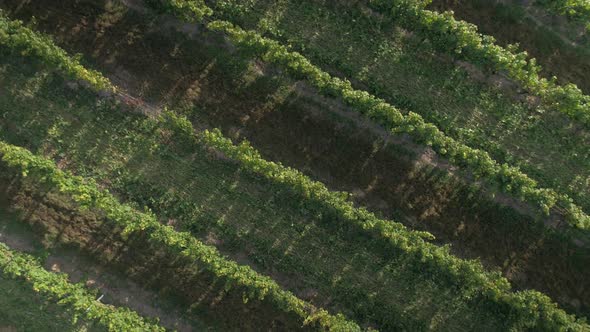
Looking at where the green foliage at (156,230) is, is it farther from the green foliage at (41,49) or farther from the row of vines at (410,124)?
the row of vines at (410,124)

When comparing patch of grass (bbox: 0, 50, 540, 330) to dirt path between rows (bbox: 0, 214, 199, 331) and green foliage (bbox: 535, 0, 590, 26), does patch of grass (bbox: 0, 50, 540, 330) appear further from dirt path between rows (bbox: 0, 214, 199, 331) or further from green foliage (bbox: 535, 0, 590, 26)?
green foliage (bbox: 535, 0, 590, 26)

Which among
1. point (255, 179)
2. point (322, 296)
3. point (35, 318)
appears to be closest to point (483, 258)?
point (322, 296)

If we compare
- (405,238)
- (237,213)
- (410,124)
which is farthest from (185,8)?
(405,238)

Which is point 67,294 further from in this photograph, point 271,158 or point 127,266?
point 271,158

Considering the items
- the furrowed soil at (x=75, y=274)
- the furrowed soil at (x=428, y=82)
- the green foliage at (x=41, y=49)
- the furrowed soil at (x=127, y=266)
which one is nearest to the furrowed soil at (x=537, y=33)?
the furrowed soil at (x=428, y=82)

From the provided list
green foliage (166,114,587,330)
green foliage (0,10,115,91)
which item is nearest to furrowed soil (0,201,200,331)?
green foliage (0,10,115,91)
